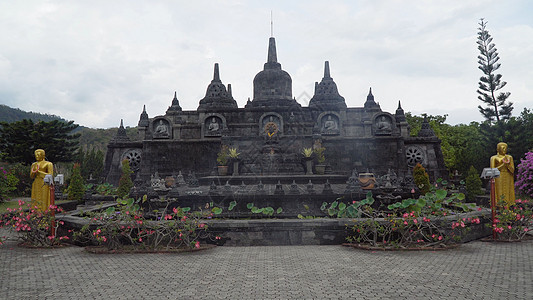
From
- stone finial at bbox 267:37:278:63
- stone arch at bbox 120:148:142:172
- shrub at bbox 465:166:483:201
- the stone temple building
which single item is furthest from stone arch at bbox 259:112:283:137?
shrub at bbox 465:166:483:201

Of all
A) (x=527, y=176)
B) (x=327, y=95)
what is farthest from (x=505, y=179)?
(x=327, y=95)

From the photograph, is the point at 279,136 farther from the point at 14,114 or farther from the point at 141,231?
the point at 14,114

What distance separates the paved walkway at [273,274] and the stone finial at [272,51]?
26.8 metres

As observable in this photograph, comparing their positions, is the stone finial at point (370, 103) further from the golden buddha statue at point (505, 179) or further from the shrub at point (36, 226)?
the shrub at point (36, 226)

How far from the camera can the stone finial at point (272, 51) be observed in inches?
1305

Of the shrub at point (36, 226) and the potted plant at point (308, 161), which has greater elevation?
the potted plant at point (308, 161)

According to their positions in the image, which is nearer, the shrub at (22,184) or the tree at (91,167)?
the shrub at (22,184)

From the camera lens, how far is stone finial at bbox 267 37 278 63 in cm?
3316

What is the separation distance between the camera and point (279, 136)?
84.1 ft

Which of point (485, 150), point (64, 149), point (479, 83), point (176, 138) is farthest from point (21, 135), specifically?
point (479, 83)

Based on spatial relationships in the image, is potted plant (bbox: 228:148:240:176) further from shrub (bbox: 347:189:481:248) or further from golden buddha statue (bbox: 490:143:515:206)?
golden buddha statue (bbox: 490:143:515:206)

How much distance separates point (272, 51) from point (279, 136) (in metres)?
11.7

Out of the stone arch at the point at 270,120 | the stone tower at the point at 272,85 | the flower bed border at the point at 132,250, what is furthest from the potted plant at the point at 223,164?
the flower bed border at the point at 132,250

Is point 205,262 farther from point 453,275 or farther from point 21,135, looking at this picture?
point 21,135
